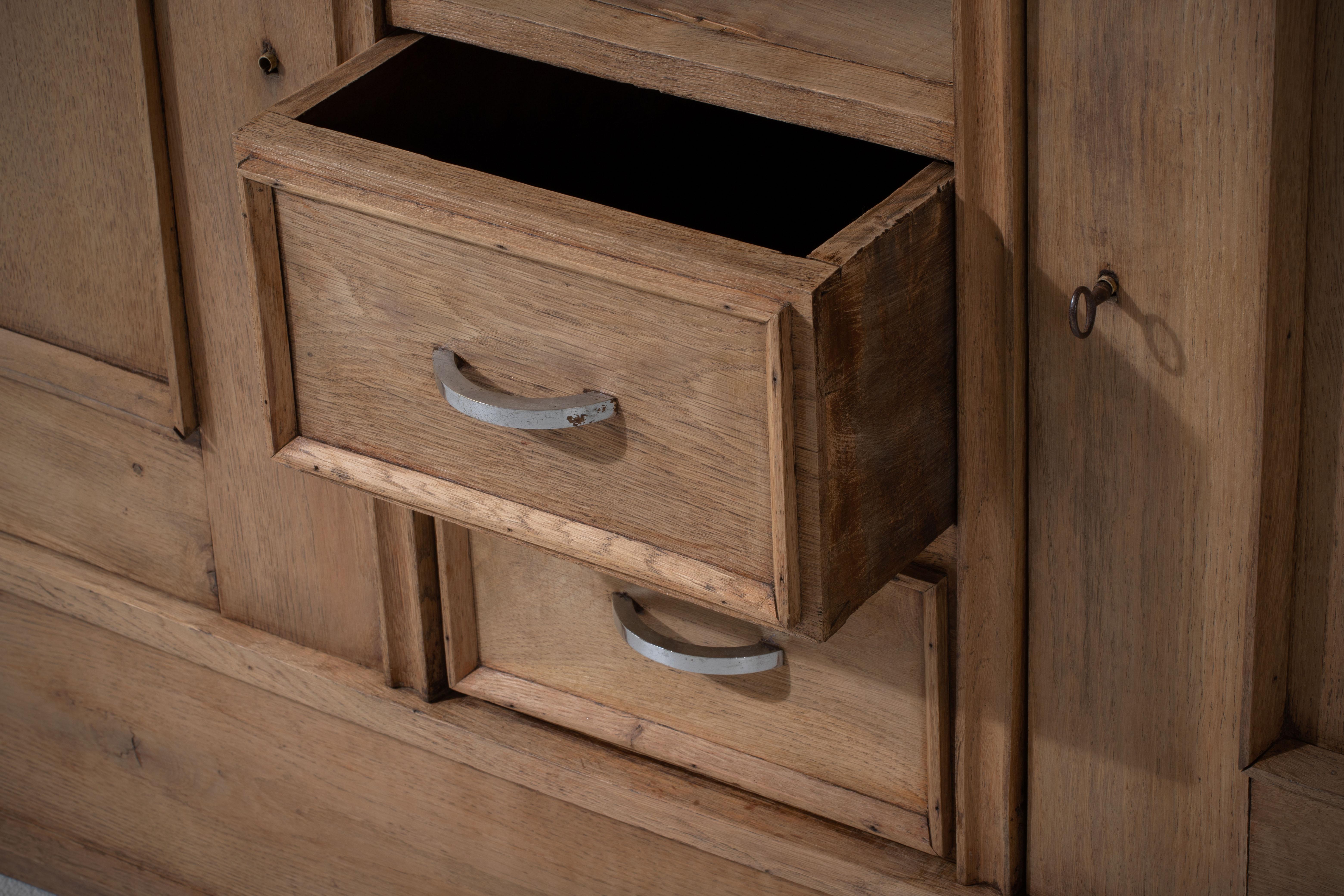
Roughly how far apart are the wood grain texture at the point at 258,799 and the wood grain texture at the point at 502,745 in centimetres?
2

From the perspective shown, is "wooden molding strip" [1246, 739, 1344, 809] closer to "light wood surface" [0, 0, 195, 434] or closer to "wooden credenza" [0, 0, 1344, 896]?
"wooden credenza" [0, 0, 1344, 896]

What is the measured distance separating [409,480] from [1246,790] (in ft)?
1.56

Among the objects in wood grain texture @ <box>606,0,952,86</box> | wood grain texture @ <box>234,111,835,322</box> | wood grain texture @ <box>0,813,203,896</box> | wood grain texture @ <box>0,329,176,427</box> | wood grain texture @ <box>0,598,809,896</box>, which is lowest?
wood grain texture @ <box>0,813,203,896</box>

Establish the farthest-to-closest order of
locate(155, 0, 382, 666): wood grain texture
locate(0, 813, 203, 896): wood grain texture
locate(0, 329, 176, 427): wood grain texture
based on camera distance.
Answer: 1. locate(0, 813, 203, 896): wood grain texture
2. locate(0, 329, 176, 427): wood grain texture
3. locate(155, 0, 382, 666): wood grain texture

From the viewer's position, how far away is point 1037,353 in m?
0.81

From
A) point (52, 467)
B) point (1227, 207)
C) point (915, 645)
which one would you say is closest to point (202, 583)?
point (52, 467)

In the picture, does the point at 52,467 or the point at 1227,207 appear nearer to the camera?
the point at 1227,207

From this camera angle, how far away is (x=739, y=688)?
39.1 inches

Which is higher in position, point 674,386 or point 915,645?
point 674,386

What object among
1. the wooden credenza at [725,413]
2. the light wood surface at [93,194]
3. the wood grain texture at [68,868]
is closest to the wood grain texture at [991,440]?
the wooden credenza at [725,413]

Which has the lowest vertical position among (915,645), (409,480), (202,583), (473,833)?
(473,833)

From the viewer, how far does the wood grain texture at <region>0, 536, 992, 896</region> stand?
3.20 feet

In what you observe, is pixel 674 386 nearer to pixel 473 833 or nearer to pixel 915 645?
pixel 915 645

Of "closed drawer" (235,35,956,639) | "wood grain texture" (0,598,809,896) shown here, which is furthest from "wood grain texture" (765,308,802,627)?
"wood grain texture" (0,598,809,896)
